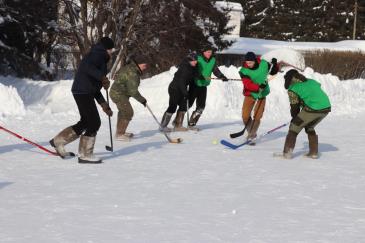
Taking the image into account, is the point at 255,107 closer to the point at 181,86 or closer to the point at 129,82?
the point at 181,86

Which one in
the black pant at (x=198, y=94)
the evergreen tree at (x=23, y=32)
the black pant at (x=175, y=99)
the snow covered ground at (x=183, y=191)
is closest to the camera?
the snow covered ground at (x=183, y=191)

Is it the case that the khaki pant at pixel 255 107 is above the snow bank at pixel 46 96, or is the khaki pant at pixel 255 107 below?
above

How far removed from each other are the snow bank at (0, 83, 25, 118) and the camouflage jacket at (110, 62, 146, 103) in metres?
3.55

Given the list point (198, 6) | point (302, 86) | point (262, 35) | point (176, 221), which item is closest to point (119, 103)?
point (302, 86)

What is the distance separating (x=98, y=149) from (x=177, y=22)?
1364 cm

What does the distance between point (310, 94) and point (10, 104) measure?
6.91m

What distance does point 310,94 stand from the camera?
27.6 feet

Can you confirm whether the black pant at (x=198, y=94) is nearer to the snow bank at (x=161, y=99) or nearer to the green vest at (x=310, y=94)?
the snow bank at (x=161, y=99)

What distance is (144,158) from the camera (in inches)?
341

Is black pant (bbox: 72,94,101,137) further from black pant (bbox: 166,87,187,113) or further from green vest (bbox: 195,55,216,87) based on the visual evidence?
green vest (bbox: 195,55,216,87)

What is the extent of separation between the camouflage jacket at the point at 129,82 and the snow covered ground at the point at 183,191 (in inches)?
31.0

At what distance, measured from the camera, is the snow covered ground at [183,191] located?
5125 mm

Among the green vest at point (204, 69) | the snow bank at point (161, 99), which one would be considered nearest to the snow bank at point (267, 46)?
the snow bank at point (161, 99)

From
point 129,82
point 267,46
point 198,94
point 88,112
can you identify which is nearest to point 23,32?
point 198,94
